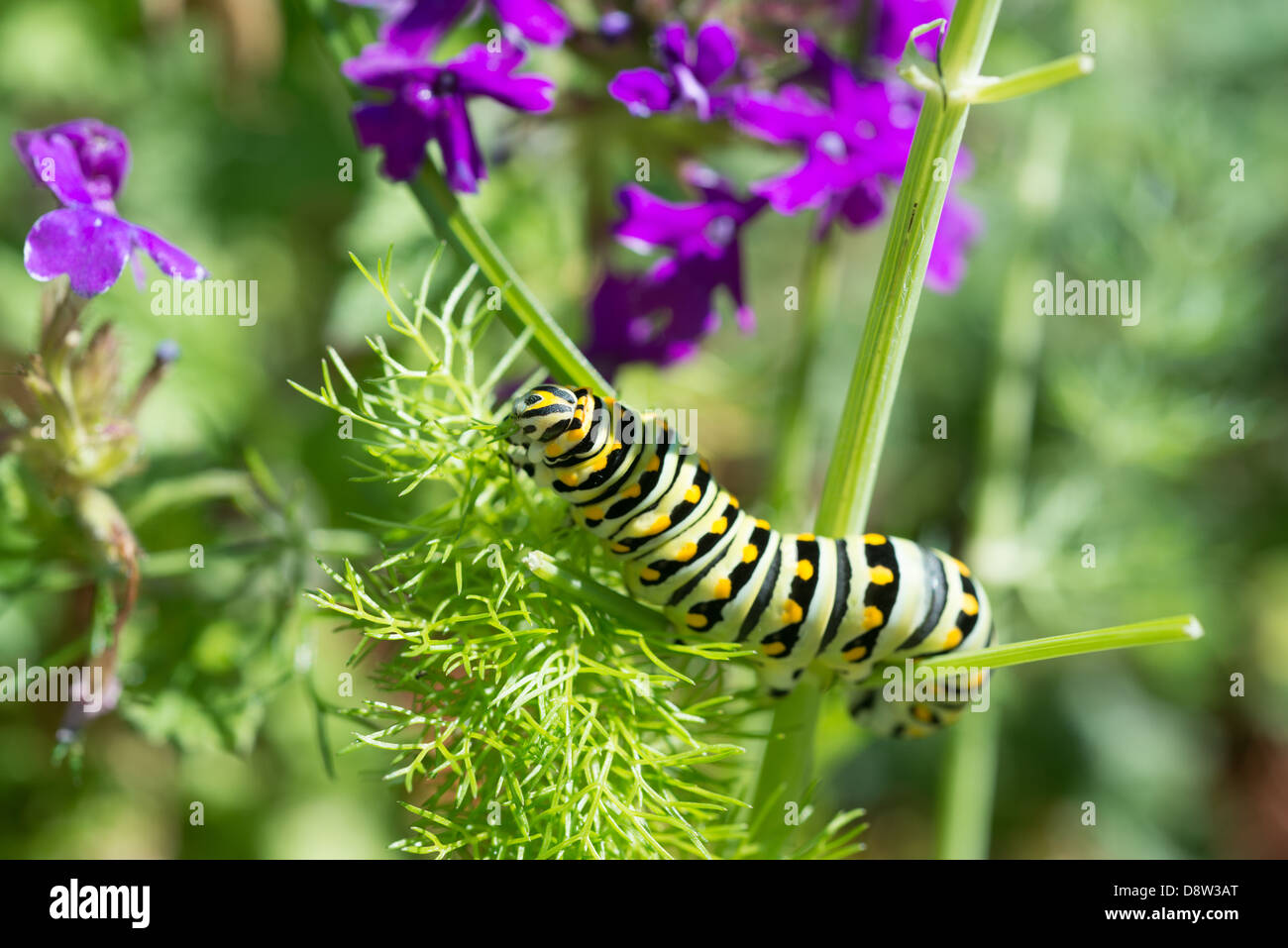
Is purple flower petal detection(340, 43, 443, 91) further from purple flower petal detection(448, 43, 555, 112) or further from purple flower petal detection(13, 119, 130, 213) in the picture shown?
purple flower petal detection(13, 119, 130, 213)

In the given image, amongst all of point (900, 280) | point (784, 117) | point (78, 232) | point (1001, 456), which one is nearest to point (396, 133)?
point (78, 232)

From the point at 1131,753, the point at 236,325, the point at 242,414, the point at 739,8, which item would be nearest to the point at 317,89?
the point at 236,325

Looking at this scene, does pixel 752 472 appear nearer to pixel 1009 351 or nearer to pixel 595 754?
pixel 1009 351

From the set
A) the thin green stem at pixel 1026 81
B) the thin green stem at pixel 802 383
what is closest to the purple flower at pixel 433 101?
the thin green stem at pixel 1026 81

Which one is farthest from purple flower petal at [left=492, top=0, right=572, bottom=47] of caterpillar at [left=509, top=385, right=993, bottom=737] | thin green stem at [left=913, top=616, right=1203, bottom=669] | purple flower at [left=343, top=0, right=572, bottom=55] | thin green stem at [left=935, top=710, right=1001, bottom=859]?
thin green stem at [left=935, top=710, right=1001, bottom=859]

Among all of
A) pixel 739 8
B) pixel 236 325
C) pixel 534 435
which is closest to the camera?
pixel 534 435

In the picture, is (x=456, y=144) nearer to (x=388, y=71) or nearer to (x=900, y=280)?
(x=388, y=71)
